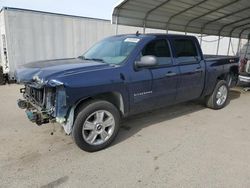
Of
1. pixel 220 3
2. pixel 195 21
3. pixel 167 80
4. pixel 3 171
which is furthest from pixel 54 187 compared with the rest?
pixel 195 21

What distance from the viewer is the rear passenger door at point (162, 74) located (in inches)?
163

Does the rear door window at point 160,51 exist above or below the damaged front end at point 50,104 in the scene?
above

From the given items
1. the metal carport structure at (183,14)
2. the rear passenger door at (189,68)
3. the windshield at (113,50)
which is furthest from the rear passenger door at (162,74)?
the metal carport structure at (183,14)

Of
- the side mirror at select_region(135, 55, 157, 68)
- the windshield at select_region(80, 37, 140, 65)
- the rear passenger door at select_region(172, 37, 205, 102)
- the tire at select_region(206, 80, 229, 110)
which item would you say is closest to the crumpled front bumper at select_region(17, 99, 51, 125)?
the windshield at select_region(80, 37, 140, 65)

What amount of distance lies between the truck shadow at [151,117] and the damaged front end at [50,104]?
1182 mm

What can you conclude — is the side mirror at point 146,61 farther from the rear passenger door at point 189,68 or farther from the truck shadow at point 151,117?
the truck shadow at point 151,117

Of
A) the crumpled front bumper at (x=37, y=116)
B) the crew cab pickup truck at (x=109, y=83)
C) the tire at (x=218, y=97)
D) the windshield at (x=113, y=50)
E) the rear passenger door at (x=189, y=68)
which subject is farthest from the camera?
the tire at (x=218, y=97)

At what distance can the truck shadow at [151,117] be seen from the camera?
4.38 metres

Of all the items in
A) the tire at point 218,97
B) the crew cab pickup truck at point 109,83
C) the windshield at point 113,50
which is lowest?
the tire at point 218,97

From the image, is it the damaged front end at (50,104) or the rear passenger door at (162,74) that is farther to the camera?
the rear passenger door at (162,74)

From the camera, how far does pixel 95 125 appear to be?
3.50 metres

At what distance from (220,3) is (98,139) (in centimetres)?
681

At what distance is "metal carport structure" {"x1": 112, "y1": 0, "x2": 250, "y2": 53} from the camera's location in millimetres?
7547

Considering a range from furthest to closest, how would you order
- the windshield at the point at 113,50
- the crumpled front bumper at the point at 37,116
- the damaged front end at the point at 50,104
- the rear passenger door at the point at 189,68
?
the rear passenger door at the point at 189,68
the windshield at the point at 113,50
the crumpled front bumper at the point at 37,116
the damaged front end at the point at 50,104
